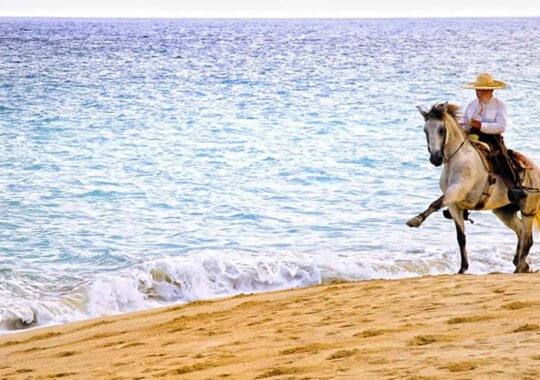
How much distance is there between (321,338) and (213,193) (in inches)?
439

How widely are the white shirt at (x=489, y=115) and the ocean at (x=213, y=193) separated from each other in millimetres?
2721

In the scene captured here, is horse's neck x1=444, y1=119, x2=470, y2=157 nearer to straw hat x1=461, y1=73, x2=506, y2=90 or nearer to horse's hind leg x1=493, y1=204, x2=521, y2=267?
straw hat x1=461, y1=73, x2=506, y2=90

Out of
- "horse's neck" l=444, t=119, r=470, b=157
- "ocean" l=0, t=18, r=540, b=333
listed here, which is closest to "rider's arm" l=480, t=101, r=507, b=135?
"horse's neck" l=444, t=119, r=470, b=157

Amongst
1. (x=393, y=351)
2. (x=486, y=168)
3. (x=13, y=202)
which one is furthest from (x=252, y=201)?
(x=393, y=351)

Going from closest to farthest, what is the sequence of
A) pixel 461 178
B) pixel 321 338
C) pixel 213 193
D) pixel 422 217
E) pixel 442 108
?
1. pixel 321 338
2. pixel 422 217
3. pixel 442 108
4. pixel 461 178
5. pixel 213 193

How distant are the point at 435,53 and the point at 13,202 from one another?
54.6 m

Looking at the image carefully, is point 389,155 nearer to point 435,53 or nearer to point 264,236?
point 264,236

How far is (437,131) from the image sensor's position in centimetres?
941

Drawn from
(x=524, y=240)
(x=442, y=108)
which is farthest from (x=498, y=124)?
(x=524, y=240)

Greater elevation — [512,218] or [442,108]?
[442,108]

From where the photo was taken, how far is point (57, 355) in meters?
7.20

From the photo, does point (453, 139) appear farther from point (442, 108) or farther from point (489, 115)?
point (489, 115)

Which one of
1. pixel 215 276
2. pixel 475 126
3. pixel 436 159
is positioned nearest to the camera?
pixel 436 159

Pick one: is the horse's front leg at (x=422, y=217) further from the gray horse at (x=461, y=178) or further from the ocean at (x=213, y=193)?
the ocean at (x=213, y=193)
